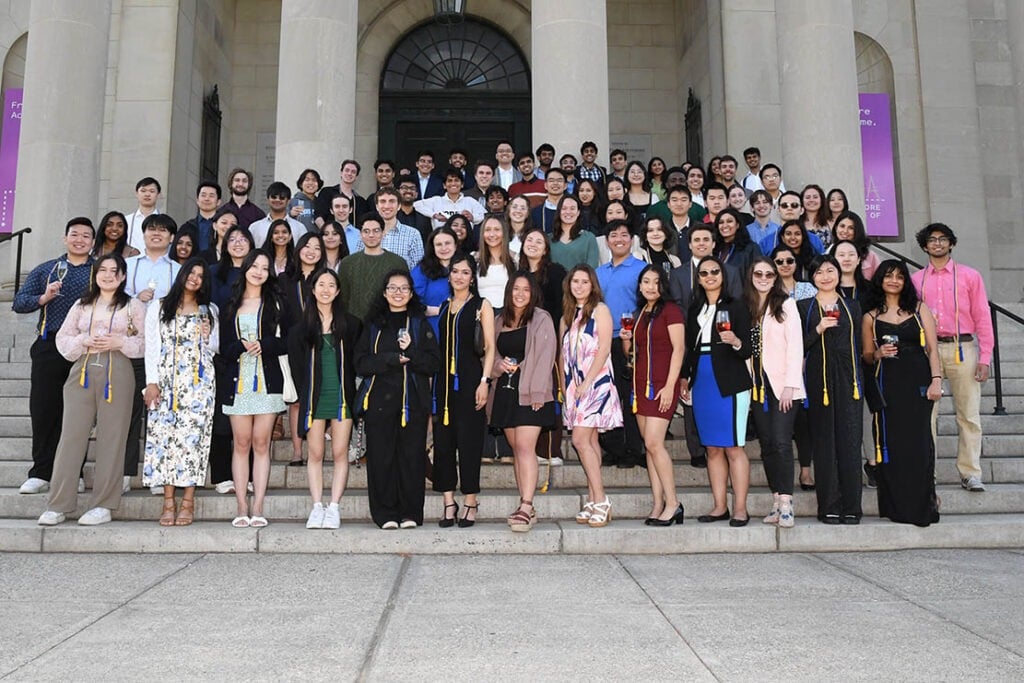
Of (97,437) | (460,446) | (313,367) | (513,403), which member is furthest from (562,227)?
(97,437)

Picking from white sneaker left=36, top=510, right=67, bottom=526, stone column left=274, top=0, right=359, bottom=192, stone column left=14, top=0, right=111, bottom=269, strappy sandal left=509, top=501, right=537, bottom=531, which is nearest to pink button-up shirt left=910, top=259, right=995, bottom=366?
strappy sandal left=509, top=501, right=537, bottom=531

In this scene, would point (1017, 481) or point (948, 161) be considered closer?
point (1017, 481)

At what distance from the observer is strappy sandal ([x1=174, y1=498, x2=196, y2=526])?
6363 millimetres

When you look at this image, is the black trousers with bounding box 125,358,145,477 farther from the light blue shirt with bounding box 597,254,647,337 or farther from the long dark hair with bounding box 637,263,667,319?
the long dark hair with bounding box 637,263,667,319

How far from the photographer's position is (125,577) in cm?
524

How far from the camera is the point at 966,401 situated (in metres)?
7.11

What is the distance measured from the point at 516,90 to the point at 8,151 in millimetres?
10673

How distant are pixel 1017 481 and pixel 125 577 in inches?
311

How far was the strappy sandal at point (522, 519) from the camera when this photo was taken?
6.08 meters

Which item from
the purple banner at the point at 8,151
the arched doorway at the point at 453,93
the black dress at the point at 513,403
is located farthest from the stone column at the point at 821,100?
the purple banner at the point at 8,151

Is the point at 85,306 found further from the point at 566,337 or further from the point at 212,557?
the point at 566,337

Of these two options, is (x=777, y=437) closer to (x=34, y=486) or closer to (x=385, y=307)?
(x=385, y=307)

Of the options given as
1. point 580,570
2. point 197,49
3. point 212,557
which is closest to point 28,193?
point 197,49

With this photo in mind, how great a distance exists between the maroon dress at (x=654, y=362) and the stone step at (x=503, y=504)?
3.05 feet
